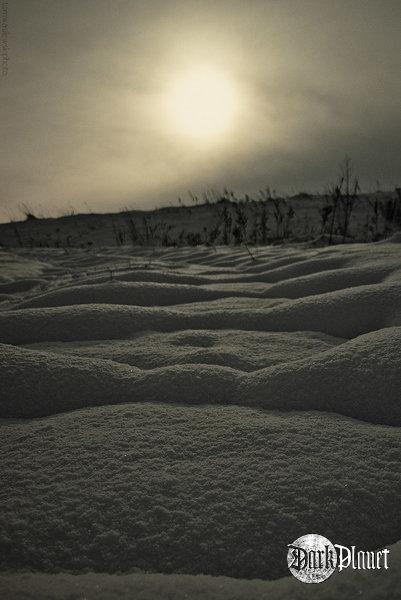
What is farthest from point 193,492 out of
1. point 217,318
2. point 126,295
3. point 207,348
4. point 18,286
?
point 18,286

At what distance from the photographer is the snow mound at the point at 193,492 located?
1.82 ft

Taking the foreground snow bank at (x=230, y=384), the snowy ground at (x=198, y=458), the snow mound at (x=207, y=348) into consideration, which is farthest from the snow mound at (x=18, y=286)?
the foreground snow bank at (x=230, y=384)

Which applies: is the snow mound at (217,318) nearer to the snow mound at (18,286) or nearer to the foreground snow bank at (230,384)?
the foreground snow bank at (230,384)

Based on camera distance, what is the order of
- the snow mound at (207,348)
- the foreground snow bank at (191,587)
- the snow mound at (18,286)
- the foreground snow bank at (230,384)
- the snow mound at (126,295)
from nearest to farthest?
the foreground snow bank at (191,587)
the foreground snow bank at (230,384)
the snow mound at (207,348)
the snow mound at (126,295)
the snow mound at (18,286)

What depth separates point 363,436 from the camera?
0.75m

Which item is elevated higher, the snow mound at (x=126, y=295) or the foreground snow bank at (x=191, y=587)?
the snow mound at (x=126, y=295)

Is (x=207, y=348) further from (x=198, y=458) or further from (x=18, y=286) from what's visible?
(x=18, y=286)

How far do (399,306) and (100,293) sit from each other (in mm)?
1138

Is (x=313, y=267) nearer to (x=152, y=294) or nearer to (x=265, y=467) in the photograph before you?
(x=152, y=294)

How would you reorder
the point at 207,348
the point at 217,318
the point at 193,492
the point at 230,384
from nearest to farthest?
1. the point at 193,492
2. the point at 230,384
3. the point at 207,348
4. the point at 217,318

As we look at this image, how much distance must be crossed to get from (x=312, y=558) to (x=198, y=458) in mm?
230

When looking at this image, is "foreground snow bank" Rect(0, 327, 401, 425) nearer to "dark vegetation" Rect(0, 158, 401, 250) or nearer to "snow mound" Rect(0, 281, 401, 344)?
"snow mound" Rect(0, 281, 401, 344)

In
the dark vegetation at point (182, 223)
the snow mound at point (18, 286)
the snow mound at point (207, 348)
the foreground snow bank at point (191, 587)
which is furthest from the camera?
the dark vegetation at point (182, 223)

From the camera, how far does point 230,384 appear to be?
0.98m
